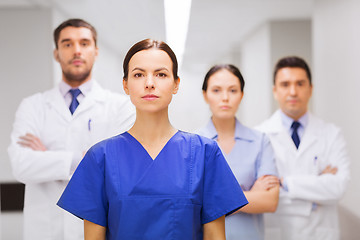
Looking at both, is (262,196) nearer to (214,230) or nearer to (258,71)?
(214,230)

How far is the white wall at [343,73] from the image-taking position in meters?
2.87

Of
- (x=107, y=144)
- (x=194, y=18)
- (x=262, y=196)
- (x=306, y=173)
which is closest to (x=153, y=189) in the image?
(x=107, y=144)

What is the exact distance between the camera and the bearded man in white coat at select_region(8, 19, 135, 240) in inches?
81.8

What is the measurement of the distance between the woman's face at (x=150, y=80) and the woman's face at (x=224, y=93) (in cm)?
63

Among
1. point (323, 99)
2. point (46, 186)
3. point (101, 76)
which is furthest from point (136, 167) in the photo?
point (323, 99)

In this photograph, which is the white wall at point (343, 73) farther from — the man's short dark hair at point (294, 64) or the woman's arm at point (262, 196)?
the woman's arm at point (262, 196)

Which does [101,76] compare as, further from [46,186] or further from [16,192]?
[16,192]

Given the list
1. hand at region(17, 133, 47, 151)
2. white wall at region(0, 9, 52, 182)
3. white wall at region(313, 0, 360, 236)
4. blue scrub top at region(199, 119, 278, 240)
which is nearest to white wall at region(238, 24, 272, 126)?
white wall at region(313, 0, 360, 236)

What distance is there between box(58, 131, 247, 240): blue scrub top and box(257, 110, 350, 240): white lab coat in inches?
42.6

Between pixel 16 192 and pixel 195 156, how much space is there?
7.27 feet

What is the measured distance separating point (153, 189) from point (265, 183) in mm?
761

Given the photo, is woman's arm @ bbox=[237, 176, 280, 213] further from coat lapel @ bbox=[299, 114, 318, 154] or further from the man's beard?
the man's beard

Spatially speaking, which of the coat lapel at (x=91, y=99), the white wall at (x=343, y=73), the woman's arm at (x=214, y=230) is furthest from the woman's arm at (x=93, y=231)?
the white wall at (x=343, y=73)

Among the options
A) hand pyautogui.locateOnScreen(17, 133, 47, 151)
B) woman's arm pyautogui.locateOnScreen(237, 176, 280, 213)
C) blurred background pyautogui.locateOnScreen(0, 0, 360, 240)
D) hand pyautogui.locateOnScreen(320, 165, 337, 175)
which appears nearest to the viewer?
woman's arm pyautogui.locateOnScreen(237, 176, 280, 213)
